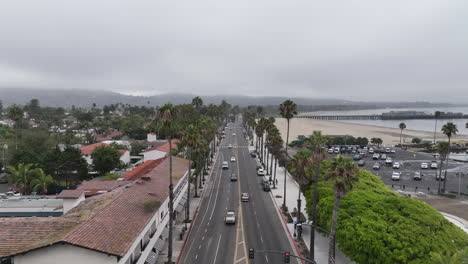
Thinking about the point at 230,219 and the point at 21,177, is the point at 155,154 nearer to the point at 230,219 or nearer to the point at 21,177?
the point at 21,177

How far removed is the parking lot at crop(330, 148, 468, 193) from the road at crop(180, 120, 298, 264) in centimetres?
3463

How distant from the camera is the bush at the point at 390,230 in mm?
26781

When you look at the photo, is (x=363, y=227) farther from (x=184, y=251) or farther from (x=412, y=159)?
(x=412, y=159)

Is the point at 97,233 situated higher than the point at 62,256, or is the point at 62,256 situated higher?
the point at 97,233

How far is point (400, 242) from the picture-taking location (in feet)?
88.9

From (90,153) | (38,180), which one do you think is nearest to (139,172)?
(38,180)

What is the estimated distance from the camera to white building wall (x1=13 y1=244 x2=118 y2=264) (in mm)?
21219

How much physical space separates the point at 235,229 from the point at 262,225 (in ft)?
14.3

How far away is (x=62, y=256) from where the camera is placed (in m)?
21.3

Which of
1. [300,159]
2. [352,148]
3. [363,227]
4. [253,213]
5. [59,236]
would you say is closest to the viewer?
[59,236]

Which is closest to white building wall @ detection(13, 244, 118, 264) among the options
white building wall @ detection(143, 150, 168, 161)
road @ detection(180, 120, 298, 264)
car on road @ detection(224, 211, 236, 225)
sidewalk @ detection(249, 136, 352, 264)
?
road @ detection(180, 120, 298, 264)

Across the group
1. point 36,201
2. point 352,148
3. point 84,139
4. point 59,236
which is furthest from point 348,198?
point 84,139

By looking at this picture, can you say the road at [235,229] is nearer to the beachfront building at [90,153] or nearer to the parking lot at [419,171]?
the beachfront building at [90,153]

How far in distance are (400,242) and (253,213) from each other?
25.8 meters
